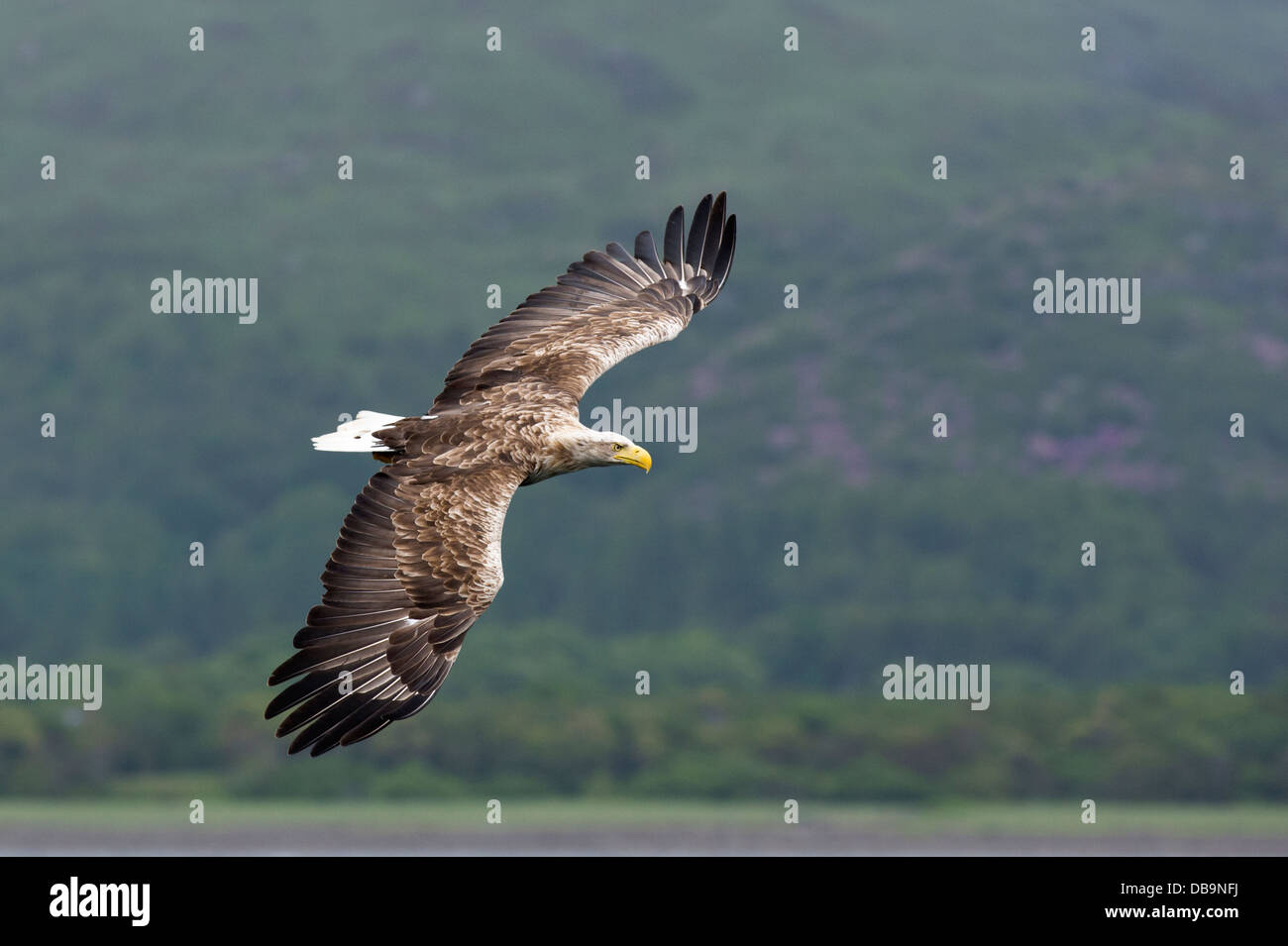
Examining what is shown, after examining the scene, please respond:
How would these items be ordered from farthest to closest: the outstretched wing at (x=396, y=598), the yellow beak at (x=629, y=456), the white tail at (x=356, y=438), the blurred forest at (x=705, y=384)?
the blurred forest at (x=705, y=384) < the yellow beak at (x=629, y=456) < the white tail at (x=356, y=438) < the outstretched wing at (x=396, y=598)

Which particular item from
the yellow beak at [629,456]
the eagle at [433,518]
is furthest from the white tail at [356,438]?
the yellow beak at [629,456]

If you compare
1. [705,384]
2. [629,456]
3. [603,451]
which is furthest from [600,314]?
[705,384]

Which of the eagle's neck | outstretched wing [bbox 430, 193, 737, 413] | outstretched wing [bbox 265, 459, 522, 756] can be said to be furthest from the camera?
outstretched wing [bbox 430, 193, 737, 413]

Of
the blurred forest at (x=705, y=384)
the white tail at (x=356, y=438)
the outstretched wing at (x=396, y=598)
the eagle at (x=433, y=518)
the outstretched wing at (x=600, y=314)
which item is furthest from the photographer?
the blurred forest at (x=705, y=384)

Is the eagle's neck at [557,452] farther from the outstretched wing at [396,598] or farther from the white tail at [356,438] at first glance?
the white tail at [356,438]

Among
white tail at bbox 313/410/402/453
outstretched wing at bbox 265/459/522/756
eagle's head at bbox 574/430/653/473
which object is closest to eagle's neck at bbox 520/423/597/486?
eagle's head at bbox 574/430/653/473

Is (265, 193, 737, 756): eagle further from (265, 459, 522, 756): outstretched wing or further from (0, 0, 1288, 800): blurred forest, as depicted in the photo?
(0, 0, 1288, 800): blurred forest

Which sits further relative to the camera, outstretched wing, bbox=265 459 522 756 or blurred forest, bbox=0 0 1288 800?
blurred forest, bbox=0 0 1288 800
